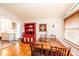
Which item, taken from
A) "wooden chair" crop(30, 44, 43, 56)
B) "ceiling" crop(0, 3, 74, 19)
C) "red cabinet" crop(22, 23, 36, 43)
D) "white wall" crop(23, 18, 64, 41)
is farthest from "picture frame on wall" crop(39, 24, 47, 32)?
"wooden chair" crop(30, 44, 43, 56)

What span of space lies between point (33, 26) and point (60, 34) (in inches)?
91.2

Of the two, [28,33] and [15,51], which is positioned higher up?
[28,33]

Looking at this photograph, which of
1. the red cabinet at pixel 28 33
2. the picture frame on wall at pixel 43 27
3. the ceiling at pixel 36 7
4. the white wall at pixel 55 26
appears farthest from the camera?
the picture frame on wall at pixel 43 27

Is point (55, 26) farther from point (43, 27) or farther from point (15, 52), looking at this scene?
point (15, 52)

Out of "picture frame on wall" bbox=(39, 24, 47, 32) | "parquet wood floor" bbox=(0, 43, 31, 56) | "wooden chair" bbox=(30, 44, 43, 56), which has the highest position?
"picture frame on wall" bbox=(39, 24, 47, 32)

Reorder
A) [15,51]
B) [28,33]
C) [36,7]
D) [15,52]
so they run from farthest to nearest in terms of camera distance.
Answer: [28,33] → [36,7] → [15,51] → [15,52]

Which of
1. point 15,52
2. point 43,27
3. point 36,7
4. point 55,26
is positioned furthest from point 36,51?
point 55,26

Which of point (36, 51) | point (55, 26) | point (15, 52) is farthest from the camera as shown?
point (55, 26)

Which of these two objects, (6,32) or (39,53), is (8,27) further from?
(39,53)

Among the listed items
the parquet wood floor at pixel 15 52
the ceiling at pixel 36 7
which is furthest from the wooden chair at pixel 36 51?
the ceiling at pixel 36 7

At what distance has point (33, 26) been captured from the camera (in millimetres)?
6891

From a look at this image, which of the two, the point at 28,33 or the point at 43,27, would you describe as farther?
the point at 43,27

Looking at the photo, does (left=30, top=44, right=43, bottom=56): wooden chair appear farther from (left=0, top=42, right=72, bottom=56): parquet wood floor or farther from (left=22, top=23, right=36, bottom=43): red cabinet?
(left=22, top=23, right=36, bottom=43): red cabinet

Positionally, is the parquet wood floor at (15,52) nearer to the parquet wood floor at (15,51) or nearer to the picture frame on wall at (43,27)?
the parquet wood floor at (15,51)
